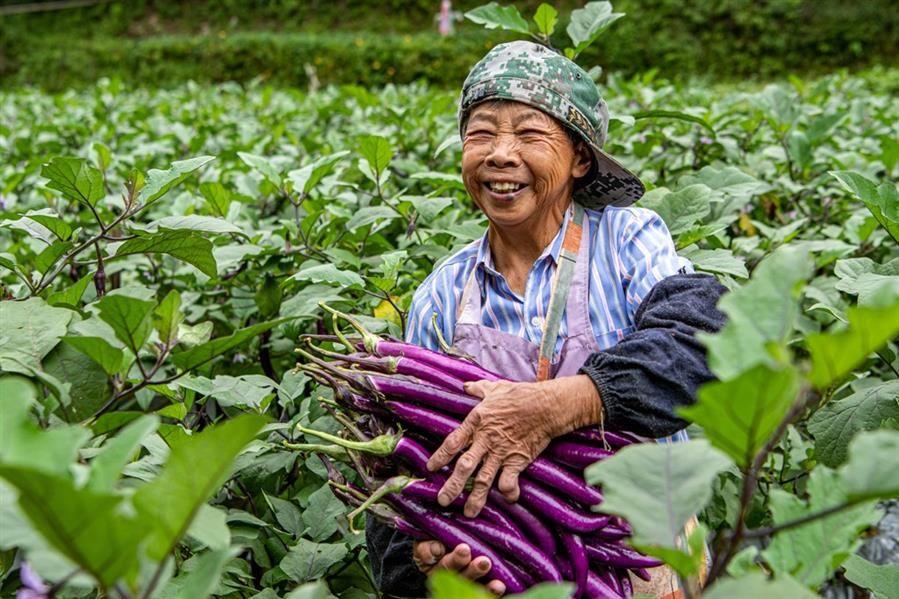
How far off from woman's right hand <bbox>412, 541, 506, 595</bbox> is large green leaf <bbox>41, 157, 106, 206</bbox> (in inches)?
33.2

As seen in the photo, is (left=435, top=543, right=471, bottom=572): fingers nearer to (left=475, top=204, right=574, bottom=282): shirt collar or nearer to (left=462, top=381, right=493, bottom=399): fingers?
(left=462, top=381, right=493, bottom=399): fingers

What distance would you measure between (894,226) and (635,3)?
1942cm

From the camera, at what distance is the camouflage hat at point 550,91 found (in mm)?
1702

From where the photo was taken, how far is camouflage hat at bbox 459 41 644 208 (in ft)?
5.58

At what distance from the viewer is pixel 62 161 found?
162 centimetres

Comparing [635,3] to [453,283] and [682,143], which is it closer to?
[682,143]

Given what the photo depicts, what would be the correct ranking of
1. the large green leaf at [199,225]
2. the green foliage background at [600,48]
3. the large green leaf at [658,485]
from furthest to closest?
the green foliage background at [600,48] < the large green leaf at [199,225] < the large green leaf at [658,485]

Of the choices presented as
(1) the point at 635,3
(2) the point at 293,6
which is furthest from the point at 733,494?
(2) the point at 293,6

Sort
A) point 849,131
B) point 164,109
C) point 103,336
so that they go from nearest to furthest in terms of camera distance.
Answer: point 103,336
point 849,131
point 164,109

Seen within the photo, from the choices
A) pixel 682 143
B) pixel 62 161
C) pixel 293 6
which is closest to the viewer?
pixel 62 161

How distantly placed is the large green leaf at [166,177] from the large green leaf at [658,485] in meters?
1.03

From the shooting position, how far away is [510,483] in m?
1.37

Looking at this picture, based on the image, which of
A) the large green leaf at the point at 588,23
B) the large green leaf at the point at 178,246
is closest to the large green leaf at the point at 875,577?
the large green leaf at the point at 178,246

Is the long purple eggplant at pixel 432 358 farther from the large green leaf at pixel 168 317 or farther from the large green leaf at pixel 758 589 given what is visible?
the large green leaf at pixel 758 589
